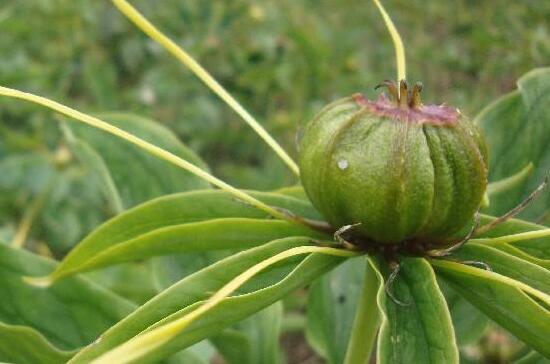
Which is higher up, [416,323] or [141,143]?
[141,143]

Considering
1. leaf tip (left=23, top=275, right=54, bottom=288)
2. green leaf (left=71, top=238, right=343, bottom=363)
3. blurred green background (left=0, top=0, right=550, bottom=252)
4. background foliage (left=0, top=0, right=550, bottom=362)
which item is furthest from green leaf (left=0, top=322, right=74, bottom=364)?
blurred green background (left=0, top=0, right=550, bottom=252)

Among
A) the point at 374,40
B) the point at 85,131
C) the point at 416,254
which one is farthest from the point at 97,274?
the point at 374,40

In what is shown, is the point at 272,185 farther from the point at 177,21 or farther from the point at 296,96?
the point at 177,21

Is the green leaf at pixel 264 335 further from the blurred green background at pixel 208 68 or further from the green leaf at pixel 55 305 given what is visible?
the blurred green background at pixel 208 68

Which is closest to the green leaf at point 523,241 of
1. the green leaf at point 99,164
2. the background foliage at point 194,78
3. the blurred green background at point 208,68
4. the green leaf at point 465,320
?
the green leaf at point 465,320

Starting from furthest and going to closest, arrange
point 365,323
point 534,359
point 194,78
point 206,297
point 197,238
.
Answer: point 194,78 < point 534,359 < point 365,323 < point 197,238 < point 206,297

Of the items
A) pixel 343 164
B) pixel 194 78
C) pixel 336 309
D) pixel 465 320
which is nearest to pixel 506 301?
pixel 343 164

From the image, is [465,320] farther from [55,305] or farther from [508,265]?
[55,305]
